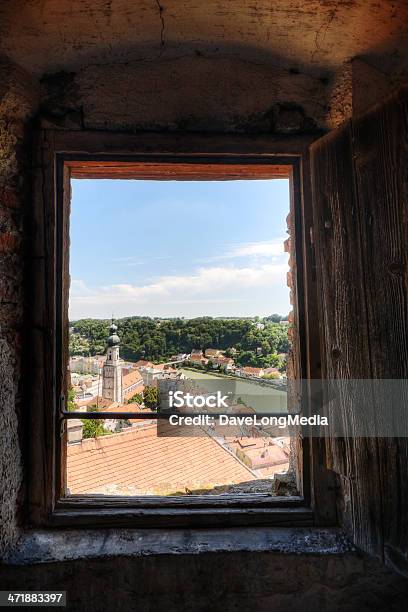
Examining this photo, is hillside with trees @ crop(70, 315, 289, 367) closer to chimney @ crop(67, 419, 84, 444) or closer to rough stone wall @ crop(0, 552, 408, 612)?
chimney @ crop(67, 419, 84, 444)

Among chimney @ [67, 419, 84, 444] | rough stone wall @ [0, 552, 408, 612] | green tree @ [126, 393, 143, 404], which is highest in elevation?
green tree @ [126, 393, 143, 404]

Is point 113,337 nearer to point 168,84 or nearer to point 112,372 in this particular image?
point 112,372

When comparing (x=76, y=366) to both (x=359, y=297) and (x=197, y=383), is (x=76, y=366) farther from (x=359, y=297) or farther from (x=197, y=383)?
(x=359, y=297)

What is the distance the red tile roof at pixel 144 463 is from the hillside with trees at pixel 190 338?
0.30 metres

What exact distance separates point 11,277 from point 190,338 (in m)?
0.65

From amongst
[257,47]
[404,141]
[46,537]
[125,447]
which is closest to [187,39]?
[257,47]

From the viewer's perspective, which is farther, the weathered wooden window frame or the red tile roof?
the red tile roof

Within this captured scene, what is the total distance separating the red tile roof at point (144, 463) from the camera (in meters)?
1.35

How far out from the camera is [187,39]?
1250 mm

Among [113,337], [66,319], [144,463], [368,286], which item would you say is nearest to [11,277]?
[66,319]

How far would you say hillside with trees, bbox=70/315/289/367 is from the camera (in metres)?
1.39

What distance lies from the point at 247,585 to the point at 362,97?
1.65m

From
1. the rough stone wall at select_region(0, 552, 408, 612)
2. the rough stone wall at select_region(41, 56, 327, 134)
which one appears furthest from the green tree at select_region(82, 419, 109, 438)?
the rough stone wall at select_region(41, 56, 327, 134)

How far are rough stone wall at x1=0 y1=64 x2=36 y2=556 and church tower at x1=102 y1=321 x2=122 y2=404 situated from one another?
0.95 ft
